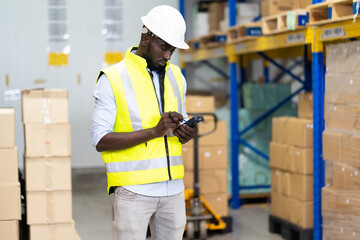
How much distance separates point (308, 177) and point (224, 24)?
3.85 m

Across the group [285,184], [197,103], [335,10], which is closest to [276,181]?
[285,184]

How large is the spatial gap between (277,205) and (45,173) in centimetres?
290

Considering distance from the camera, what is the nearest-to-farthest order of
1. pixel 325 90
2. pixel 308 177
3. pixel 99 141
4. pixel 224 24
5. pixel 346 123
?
pixel 99 141
pixel 346 123
pixel 325 90
pixel 308 177
pixel 224 24

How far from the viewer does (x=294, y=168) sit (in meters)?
6.36

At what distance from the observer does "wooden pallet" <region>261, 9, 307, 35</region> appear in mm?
5777

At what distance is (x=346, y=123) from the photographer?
5.15 metres

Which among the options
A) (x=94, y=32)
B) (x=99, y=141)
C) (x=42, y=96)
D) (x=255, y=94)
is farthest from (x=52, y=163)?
(x=94, y=32)

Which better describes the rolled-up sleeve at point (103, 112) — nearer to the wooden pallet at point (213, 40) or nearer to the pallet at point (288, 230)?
the pallet at point (288, 230)

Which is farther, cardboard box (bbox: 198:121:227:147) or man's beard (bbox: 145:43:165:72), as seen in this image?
cardboard box (bbox: 198:121:227:147)

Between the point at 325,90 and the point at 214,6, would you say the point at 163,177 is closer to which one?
the point at 325,90

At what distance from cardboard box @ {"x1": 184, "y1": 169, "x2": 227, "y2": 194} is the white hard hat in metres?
4.14

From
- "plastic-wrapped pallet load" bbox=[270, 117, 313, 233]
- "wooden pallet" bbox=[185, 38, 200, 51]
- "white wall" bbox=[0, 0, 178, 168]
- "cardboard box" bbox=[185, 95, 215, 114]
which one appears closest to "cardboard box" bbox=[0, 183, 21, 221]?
"cardboard box" bbox=[185, 95, 215, 114]

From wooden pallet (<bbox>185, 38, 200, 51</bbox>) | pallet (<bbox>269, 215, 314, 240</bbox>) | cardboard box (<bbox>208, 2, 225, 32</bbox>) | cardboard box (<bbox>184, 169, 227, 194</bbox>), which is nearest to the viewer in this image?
pallet (<bbox>269, 215, 314, 240</bbox>)

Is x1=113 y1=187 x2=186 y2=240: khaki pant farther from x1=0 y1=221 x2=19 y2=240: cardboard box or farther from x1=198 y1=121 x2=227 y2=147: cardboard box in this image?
x1=198 y1=121 x2=227 y2=147: cardboard box
